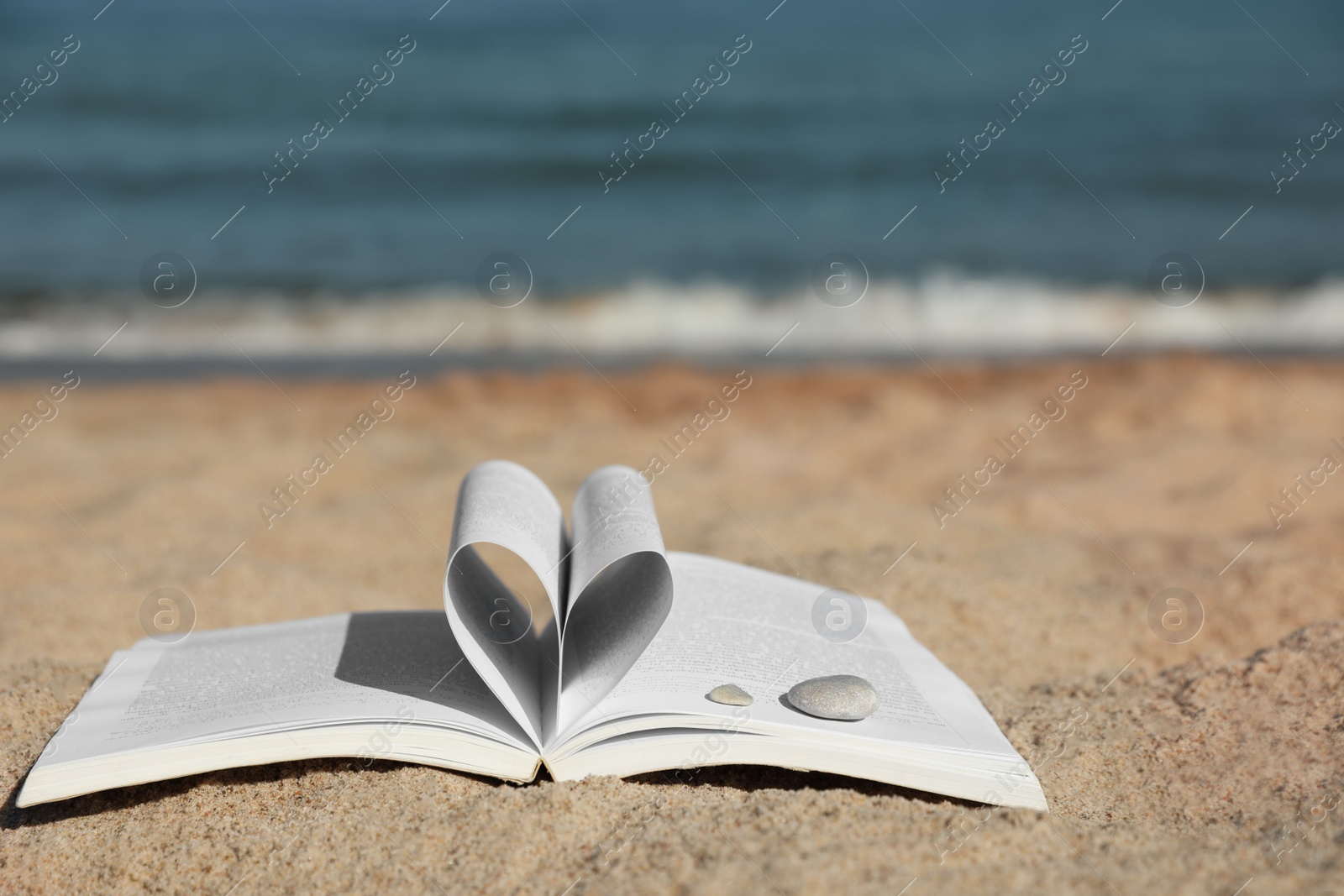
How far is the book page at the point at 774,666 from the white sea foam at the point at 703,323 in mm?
4483

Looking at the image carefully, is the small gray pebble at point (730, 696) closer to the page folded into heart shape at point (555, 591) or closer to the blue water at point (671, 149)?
the page folded into heart shape at point (555, 591)

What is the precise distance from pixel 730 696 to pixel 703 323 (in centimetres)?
571

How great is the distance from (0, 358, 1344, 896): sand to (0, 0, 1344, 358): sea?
1390mm

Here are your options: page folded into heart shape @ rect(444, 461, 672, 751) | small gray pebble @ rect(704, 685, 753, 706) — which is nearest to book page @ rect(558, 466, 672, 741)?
page folded into heart shape @ rect(444, 461, 672, 751)

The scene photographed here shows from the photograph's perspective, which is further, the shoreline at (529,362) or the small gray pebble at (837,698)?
the shoreline at (529,362)

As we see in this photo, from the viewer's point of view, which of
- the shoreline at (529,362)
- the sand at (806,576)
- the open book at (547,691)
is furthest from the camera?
the shoreline at (529,362)

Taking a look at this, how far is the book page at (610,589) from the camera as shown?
5.60ft

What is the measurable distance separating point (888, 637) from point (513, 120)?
10088 millimetres

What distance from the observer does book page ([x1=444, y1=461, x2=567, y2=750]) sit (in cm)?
167

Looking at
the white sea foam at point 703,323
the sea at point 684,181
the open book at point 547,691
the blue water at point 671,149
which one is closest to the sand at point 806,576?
the open book at point 547,691

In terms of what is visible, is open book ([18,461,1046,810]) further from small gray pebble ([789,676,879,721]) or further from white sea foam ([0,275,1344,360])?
white sea foam ([0,275,1344,360])

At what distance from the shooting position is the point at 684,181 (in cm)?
951

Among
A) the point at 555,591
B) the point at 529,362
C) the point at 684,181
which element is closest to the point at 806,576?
the point at 555,591

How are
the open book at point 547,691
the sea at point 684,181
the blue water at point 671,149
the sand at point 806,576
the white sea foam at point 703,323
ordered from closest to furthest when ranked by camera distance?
the sand at point 806,576 < the open book at point 547,691 < the white sea foam at point 703,323 < the sea at point 684,181 < the blue water at point 671,149
